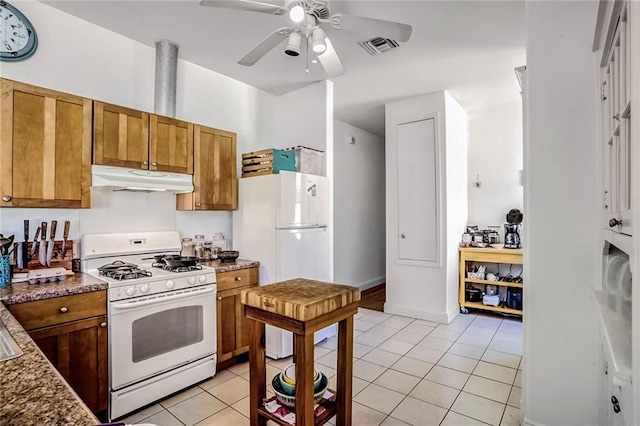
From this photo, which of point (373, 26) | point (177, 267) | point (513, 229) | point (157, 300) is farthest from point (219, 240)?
point (513, 229)

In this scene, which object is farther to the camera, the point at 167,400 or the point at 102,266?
the point at 102,266

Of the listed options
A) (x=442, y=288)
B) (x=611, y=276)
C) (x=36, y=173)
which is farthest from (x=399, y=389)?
(x=36, y=173)

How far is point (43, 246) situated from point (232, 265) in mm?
Result: 1308

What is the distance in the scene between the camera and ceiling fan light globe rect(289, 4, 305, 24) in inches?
69.7

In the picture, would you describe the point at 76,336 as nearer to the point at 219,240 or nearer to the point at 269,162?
the point at 219,240

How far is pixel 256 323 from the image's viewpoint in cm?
162

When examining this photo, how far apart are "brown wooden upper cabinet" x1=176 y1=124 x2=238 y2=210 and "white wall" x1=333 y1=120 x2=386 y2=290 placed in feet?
7.07

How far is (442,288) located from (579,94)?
8.91ft

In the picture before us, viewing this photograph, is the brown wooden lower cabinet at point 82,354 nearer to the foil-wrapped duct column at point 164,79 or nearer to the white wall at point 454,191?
the foil-wrapped duct column at point 164,79

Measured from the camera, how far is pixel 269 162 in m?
3.11

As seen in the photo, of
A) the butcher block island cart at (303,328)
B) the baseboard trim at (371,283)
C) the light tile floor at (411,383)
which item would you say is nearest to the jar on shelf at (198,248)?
the light tile floor at (411,383)

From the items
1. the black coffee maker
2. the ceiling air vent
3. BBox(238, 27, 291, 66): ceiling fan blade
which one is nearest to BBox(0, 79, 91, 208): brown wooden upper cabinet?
BBox(238, 27, 291, 66): ceiling fan blade

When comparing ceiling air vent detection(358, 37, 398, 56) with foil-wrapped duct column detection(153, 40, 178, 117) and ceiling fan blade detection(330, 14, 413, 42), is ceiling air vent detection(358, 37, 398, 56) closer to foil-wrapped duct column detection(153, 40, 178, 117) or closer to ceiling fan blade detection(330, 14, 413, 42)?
ceiling fan blade detection(330, 14, 413, 42)

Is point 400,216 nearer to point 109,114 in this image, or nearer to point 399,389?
point 399,389
